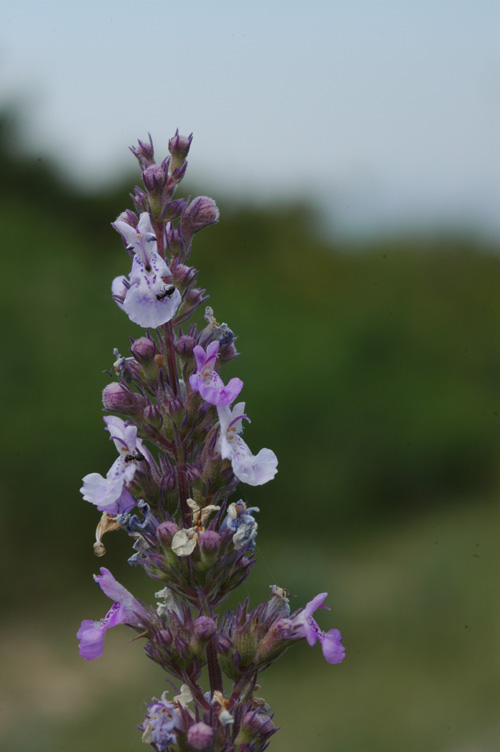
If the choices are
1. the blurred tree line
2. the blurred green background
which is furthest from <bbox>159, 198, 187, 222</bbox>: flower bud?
the blurred tree line

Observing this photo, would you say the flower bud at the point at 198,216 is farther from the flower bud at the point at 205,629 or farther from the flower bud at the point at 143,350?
the flower bud at the point at 205,629

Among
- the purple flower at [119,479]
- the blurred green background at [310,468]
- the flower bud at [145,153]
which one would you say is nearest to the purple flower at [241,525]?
the purple flower at [119,479]

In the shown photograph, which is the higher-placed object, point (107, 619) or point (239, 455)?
point (239, 455)

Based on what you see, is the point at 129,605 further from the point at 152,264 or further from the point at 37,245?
the point at 37,245

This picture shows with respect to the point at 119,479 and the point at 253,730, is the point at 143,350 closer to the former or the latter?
the point at 119,479

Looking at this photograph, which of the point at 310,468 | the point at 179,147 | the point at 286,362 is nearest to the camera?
the point at 179,147

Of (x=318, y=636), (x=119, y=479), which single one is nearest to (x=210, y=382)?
(x=119, y=479)

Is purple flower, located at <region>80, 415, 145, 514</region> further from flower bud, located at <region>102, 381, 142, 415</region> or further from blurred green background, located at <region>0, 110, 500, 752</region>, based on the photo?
blurred green background, located at <region>0, 110, 500, 752</region>
